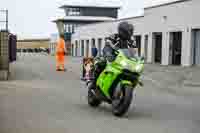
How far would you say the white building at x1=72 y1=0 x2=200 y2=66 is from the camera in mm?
39344

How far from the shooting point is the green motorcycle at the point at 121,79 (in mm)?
9070

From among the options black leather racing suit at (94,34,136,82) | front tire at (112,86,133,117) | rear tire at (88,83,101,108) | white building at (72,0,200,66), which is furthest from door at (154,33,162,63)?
front tire at (112,86,133,117)

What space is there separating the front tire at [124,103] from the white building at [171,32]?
30.1 meters

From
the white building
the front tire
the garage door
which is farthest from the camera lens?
the white building

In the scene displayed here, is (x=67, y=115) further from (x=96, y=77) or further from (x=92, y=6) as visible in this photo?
(x=92, y=6)

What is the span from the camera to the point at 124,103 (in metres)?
9.01

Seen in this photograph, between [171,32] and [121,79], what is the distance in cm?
3541

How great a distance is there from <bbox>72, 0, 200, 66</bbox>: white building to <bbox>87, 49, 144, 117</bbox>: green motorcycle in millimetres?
29603

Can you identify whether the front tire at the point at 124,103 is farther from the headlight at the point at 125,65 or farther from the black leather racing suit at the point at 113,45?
the black leather racing suit at the point at 113,45

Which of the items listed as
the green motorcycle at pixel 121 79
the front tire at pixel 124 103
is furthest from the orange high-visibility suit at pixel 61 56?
the front tire at pixel 124 103

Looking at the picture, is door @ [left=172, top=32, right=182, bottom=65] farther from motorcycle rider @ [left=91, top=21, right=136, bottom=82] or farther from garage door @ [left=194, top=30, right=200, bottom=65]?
motorcycle rider @ [left=91, top=21, right=136, bottom=82]

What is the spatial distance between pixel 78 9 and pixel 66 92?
101716 mm

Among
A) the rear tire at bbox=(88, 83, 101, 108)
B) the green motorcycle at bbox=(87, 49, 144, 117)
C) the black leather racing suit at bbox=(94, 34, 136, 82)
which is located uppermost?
the black leather racing suit at bbox=(94, 34, 136, 82)

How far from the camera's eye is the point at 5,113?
364 inches
